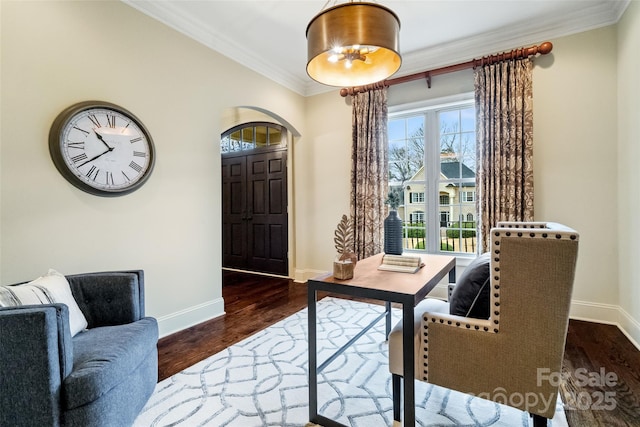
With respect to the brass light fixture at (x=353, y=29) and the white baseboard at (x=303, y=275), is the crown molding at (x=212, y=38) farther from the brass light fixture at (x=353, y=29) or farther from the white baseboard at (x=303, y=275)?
the white baseboard at (x=303, y=275)

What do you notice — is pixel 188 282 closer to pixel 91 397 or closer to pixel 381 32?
pixel 91 397

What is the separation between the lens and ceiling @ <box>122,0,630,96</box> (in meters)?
2.76

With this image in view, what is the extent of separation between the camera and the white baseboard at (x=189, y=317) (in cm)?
276

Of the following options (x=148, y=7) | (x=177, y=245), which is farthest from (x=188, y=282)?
(x=148, y=7)

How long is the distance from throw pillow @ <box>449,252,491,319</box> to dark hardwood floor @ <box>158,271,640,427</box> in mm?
863

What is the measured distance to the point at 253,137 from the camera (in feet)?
17.4

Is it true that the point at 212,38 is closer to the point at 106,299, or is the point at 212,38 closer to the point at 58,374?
the point at 106,299

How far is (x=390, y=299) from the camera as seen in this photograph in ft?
4.45

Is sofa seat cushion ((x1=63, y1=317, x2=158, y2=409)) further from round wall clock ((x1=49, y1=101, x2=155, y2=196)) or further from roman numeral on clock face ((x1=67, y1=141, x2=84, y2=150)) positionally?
roman numeral on clock face ((x1=67, y1=141, x2=84, y2=150))

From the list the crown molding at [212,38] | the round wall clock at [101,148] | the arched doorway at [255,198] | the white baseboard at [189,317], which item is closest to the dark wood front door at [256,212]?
the arched doorway at [255,198]

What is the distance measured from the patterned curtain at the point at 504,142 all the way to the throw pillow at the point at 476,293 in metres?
2.08

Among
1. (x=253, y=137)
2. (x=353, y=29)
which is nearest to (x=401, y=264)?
(x=353, y=29)

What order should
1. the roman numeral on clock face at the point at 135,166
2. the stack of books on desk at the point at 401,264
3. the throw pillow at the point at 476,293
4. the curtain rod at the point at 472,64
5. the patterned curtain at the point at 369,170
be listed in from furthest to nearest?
the patterned curtain at the point at 369,170, the curtain rod at the point at 472,64, the roman numeral on clock face at the point at 135,166, the stack of books on desk at the point at 401,264, the throw pillow at the point at 476,293

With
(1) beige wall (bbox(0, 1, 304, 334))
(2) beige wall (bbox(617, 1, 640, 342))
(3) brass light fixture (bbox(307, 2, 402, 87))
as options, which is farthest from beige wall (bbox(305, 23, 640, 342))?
(1) beige wall (bbox(0, 1, 304, 334))
